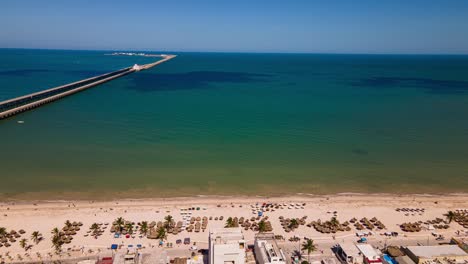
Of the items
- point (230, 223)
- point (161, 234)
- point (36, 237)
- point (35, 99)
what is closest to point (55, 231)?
point (36, 237)

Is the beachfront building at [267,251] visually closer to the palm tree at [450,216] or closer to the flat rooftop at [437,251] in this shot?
the flat rooftop at [437,251]

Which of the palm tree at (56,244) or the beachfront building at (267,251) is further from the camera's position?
the palm tree at (56,244)

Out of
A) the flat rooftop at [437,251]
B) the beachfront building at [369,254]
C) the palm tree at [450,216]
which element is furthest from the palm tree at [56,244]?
the palm tree at [450,216]

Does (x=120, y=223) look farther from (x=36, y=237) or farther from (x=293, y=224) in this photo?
(x=293, y=224)

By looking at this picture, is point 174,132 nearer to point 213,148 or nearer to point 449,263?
point 213,148

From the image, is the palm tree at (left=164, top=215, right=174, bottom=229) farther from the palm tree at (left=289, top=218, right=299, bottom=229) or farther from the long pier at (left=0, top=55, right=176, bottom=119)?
the long pier at (left=0, top=55, right=176, bottom=119)

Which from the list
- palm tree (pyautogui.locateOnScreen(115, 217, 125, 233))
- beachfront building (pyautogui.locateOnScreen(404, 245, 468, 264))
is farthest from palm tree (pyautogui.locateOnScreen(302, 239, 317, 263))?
palm tree (pyautogui.locateOnScreen(115, 217, 125, 233))
